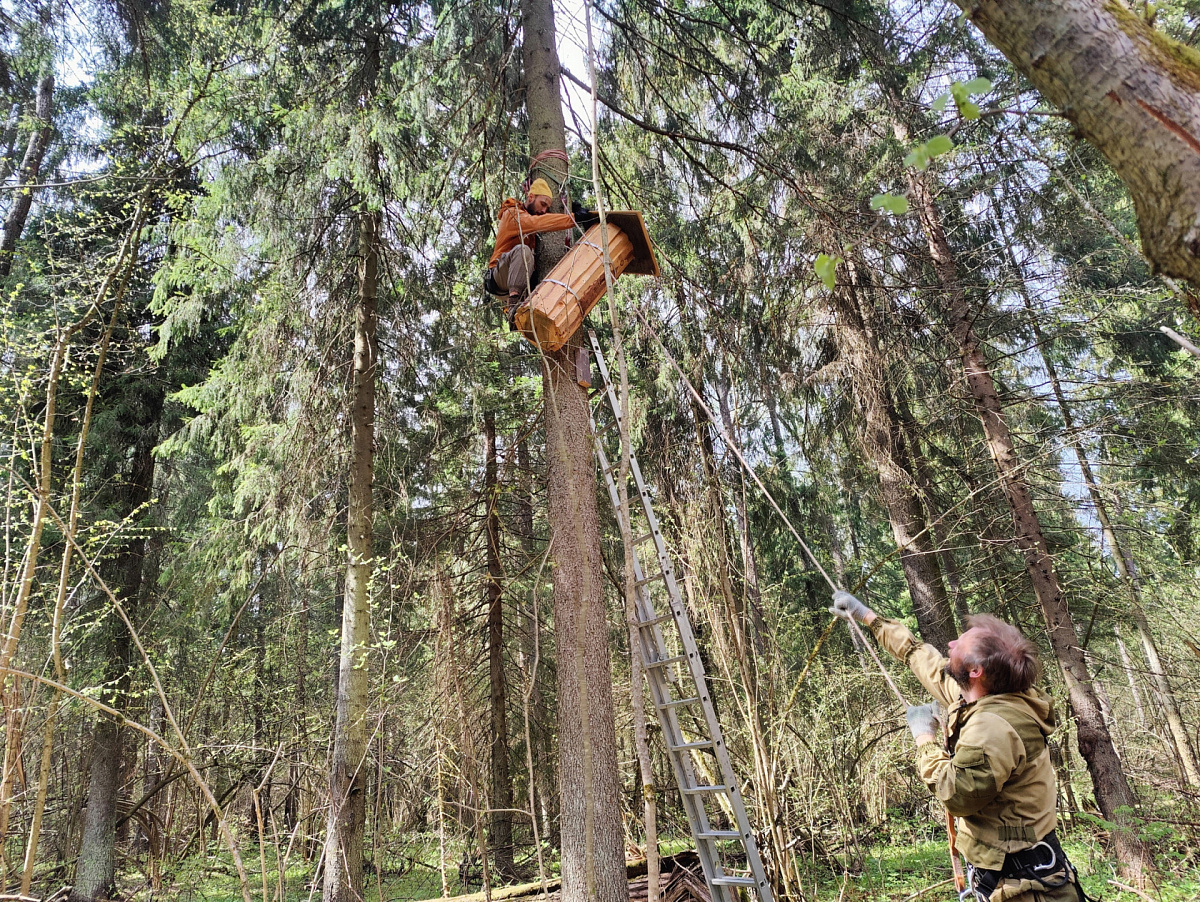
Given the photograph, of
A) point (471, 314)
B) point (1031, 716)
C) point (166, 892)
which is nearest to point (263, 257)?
point (471, 314)

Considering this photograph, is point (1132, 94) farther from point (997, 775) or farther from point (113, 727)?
point (113, 727)

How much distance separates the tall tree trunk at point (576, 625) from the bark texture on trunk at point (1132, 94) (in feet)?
6.84

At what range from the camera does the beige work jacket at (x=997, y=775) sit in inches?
98.7

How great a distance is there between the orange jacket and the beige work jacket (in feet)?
10.8

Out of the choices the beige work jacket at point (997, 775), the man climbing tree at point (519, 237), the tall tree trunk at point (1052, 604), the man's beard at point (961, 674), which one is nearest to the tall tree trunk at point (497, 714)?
the man climbing tree at point (519, 237)

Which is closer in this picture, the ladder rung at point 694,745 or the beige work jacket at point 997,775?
the beige work jacket at point 997,775

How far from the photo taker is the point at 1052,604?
7.33 meters

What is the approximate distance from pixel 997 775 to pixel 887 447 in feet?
22.7

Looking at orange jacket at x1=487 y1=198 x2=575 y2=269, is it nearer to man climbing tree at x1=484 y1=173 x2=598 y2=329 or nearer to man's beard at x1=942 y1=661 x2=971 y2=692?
man climbing tree at x1=484 y1=173 x2=598 y2=329

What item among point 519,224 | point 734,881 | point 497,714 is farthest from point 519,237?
point 497,714

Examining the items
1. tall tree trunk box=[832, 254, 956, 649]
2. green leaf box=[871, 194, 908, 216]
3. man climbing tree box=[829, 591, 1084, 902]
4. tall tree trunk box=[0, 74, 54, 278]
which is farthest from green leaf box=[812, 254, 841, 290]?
tall tree trunk box=[0, 74, 54, 278]

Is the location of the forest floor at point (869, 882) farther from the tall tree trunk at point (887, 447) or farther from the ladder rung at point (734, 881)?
the tall tree trunk at point (887, 447)

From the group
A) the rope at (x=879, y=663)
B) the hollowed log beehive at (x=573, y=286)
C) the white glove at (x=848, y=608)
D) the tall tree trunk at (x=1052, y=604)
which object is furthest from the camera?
the tall tree trunk at (x=1052, y=604)

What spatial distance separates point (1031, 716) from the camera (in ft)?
8.62
